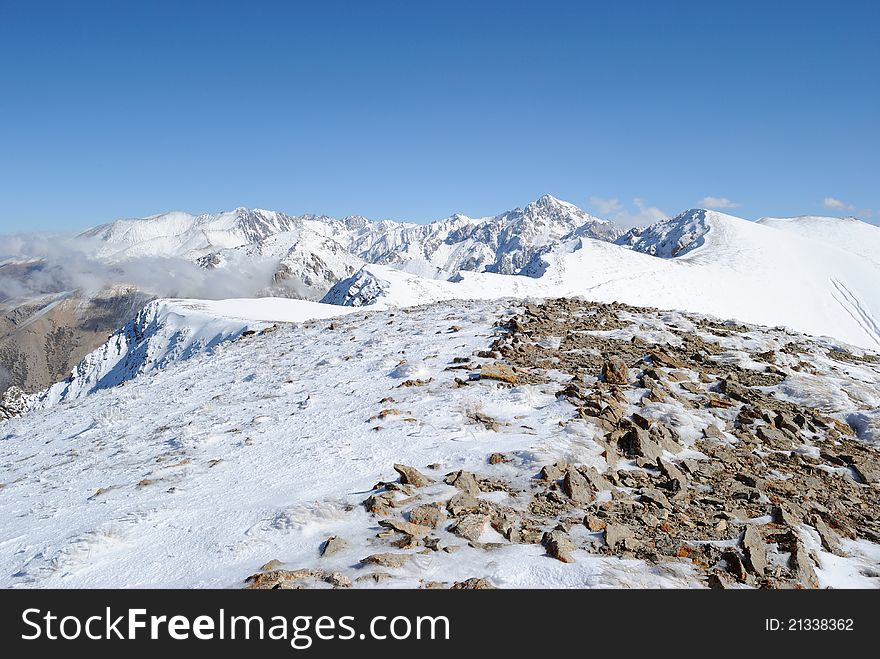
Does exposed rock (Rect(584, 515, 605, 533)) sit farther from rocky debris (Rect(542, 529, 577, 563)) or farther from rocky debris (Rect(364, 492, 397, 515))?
rocky debris (Rect(364, 492, 397, 515))

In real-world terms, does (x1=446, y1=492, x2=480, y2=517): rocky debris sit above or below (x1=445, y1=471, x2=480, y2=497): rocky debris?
below

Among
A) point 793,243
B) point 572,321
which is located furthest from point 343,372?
point 793,243

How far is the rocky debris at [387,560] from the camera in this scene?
5348 millimetres

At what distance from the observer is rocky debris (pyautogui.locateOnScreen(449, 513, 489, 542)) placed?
5953 mm

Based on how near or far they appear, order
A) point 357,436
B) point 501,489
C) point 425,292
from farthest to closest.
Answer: point 425,292
point 357,436
point 501,489

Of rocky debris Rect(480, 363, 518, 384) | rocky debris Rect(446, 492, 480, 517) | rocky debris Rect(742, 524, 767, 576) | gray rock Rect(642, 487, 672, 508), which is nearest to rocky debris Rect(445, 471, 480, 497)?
rocky debris Rect(446, 492, 480, 517)

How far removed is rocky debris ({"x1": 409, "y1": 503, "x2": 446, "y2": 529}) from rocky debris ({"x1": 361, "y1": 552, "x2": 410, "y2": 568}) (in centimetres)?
83

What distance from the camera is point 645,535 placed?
6.00 meters

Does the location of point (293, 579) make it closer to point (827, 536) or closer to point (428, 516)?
point (428, 516)

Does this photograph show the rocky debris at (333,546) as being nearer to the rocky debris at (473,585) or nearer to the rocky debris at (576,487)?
the rocky debris at (473,585)

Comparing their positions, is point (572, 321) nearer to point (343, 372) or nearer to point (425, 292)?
point (343, 372)

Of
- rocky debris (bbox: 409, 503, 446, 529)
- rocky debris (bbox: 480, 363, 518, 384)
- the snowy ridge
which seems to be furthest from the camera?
the snowy ridge

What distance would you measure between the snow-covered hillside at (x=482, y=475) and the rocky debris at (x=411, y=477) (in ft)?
0.11
